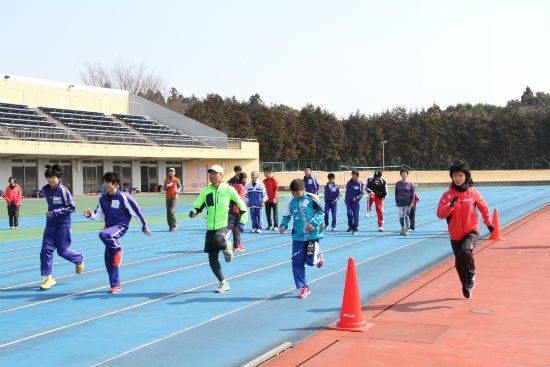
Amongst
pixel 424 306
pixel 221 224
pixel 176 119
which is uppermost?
pixel 176 119

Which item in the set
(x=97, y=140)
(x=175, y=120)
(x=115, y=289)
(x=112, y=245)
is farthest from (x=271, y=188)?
(x=175, y=120)

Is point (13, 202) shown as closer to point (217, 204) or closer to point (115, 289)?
point (115, 289)

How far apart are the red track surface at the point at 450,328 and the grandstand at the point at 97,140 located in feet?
126

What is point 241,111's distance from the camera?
268 feet

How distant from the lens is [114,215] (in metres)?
9.55

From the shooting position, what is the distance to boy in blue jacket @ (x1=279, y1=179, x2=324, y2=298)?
8812 millimetres

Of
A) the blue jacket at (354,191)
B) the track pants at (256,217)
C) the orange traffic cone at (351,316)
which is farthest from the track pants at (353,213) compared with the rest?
the orange traffic cone at (351,316)

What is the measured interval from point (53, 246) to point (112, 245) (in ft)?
4.25

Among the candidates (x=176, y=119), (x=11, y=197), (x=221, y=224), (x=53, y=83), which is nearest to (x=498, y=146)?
(x=176, y=119)

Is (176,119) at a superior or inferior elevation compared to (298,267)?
superior

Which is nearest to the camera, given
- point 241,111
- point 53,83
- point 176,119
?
point 53,83

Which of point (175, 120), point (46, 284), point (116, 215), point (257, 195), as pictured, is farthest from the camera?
point (175, 120)

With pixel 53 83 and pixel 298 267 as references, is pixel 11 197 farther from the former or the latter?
pixel 53 83

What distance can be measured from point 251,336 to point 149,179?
50518 mm
